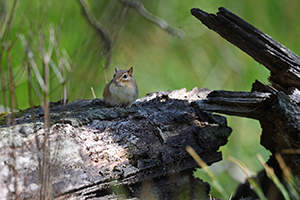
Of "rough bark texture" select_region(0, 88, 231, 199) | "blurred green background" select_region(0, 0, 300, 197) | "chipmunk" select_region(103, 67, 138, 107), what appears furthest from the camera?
"blurred green background" select_region(0, 0, 300, 197)

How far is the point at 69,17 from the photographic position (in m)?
2.13

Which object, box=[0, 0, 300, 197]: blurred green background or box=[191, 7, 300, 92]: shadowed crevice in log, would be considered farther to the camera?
box=[0, 0, 300, 197]: blurred green background

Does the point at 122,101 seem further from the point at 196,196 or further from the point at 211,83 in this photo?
the point at 211,83

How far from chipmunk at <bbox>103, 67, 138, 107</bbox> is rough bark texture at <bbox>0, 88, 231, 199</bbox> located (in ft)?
0.69

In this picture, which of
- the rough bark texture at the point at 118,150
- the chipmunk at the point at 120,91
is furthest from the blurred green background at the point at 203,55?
the rough bark texture at the point at 118,150

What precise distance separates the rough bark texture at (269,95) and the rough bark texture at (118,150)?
0.69 ft

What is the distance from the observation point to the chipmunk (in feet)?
6.86

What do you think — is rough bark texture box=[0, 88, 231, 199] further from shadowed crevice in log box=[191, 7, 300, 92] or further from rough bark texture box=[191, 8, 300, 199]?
shadowed crevice in log box=[191, 7, 300, 92]

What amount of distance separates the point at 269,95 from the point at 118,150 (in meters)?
0.97

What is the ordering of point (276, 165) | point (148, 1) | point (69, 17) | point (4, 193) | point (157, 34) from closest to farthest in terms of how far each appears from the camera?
1. point (4, 193)
2. point (276, 165)
3. point (69, 17)
4. point (148, 1)
5. point (157, 34)

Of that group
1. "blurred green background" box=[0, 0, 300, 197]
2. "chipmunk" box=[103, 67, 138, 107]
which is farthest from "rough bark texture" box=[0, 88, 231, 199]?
"blurred green background" box=[0, 0, 300, 197]

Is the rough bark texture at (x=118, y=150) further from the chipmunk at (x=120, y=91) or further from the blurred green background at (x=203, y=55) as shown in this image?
the blurred green background at (x=203, y=55)

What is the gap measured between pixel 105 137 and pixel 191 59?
174 centimetres

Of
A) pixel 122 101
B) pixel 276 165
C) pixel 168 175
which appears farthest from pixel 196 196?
pixel 122 101
